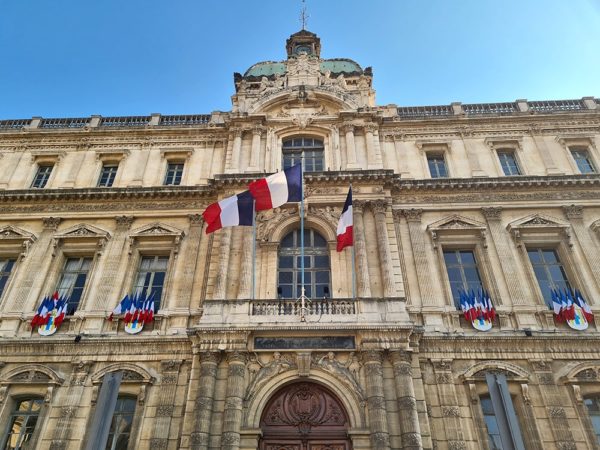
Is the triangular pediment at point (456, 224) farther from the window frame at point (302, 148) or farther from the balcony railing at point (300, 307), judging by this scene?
the window frame at point (302, 148)

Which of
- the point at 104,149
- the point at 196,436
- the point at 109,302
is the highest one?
the point at 104,149

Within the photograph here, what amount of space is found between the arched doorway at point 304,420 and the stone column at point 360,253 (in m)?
3.53

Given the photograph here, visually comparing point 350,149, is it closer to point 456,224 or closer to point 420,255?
point 456,224

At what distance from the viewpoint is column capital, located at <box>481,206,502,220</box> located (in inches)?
677

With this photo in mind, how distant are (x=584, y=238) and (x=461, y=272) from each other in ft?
15.8

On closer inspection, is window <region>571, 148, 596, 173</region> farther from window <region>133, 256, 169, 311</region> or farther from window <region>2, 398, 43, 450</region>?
window <region>2, 398, 43, 450</region>

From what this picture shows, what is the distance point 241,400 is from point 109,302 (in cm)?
628

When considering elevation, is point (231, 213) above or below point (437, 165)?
below

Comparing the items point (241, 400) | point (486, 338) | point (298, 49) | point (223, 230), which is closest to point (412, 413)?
point (486, 338)

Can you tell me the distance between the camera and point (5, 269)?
17.3m

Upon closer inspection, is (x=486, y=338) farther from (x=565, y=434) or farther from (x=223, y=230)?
(x=223, y=230)

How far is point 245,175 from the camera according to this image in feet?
57.7

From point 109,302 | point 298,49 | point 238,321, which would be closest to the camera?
point 238,321

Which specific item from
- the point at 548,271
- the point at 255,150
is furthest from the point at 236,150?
the point at 548,271
